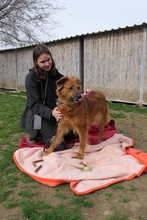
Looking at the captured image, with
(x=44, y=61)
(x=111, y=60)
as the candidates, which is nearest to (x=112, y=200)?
(x=44, y=61)

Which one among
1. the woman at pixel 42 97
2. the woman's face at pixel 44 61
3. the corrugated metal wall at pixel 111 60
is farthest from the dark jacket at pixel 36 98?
the corrugated metal wall at pixel 111 60

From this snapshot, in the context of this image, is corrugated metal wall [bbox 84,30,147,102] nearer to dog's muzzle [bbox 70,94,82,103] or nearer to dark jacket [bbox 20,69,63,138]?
dark jacket [bbox 20,69,63,138]

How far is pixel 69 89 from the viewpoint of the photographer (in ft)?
11.7

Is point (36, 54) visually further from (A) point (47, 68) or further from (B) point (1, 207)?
(B) point (1, 207)

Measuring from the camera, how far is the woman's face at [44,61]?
3.77 meters

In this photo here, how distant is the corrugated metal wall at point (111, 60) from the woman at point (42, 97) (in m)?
4.48

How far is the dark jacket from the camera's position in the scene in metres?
3.98

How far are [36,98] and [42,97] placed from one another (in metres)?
0.18

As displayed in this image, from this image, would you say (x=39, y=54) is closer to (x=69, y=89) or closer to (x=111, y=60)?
(x=69, y=89)

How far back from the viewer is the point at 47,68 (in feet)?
13.1

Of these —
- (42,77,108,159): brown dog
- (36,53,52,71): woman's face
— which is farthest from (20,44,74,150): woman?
(42,77,108,159): brown dog

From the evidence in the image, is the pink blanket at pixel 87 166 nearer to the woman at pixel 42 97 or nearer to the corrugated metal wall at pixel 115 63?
the woman at pixel 42 97

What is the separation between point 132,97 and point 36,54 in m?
5.30

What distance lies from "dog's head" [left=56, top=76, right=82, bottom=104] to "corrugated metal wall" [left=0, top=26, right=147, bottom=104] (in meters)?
4.84
